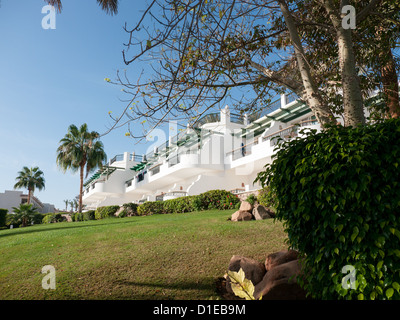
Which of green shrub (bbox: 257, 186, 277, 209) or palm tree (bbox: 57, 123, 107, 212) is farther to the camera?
palm tree (bbox: 57, 123, 107, 212)

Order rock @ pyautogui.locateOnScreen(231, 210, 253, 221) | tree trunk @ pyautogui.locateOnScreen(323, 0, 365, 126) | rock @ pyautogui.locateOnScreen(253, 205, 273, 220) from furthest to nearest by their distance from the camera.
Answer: rock @ pyautogui.locateOnScreen(231, 210, 253, 221) → rock @ pyautogui.locateOnScreen(253, 205, 273, 220) → tree trunk @ pyautogui.locateOnScreen(323, 0, 365, 126)

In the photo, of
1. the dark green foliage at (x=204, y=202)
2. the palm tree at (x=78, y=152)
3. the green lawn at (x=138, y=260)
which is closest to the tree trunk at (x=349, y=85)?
the green lawn at (x=138, y=260)

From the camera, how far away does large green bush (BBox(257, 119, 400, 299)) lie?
3.15m

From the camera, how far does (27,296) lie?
6.15 meters

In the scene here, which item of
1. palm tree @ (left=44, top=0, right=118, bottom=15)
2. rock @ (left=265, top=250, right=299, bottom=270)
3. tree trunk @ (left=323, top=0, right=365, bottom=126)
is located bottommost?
rock @ (left=265, top=250, right=299, bottom=270)

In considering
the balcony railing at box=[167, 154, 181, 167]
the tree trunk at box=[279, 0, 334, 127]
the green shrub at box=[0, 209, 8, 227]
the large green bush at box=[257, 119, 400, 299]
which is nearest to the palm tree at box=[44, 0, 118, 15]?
the tree trunk at box=[279, 0, 334, 127]

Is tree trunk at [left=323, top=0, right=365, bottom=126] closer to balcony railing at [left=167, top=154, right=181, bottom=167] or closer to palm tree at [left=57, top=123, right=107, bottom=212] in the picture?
balcony railing at [left=167, top=154, right=181, bottom=167]

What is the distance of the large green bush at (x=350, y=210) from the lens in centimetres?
315

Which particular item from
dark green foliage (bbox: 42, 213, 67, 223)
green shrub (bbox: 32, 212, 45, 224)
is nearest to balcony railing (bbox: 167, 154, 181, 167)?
dark green foliage (bbox: 42, 213, 67, 223)

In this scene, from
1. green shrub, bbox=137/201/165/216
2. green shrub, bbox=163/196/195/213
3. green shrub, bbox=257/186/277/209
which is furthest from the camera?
green shrub, bbox=137/201/165/216

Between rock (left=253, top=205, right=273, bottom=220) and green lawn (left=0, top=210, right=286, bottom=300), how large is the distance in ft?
3.42

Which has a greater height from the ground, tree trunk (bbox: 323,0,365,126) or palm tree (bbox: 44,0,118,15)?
palm tree (bbox: 44,0,118,15)

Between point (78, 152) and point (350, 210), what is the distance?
33.7 m

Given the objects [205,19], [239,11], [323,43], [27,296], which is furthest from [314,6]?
[27,296]
